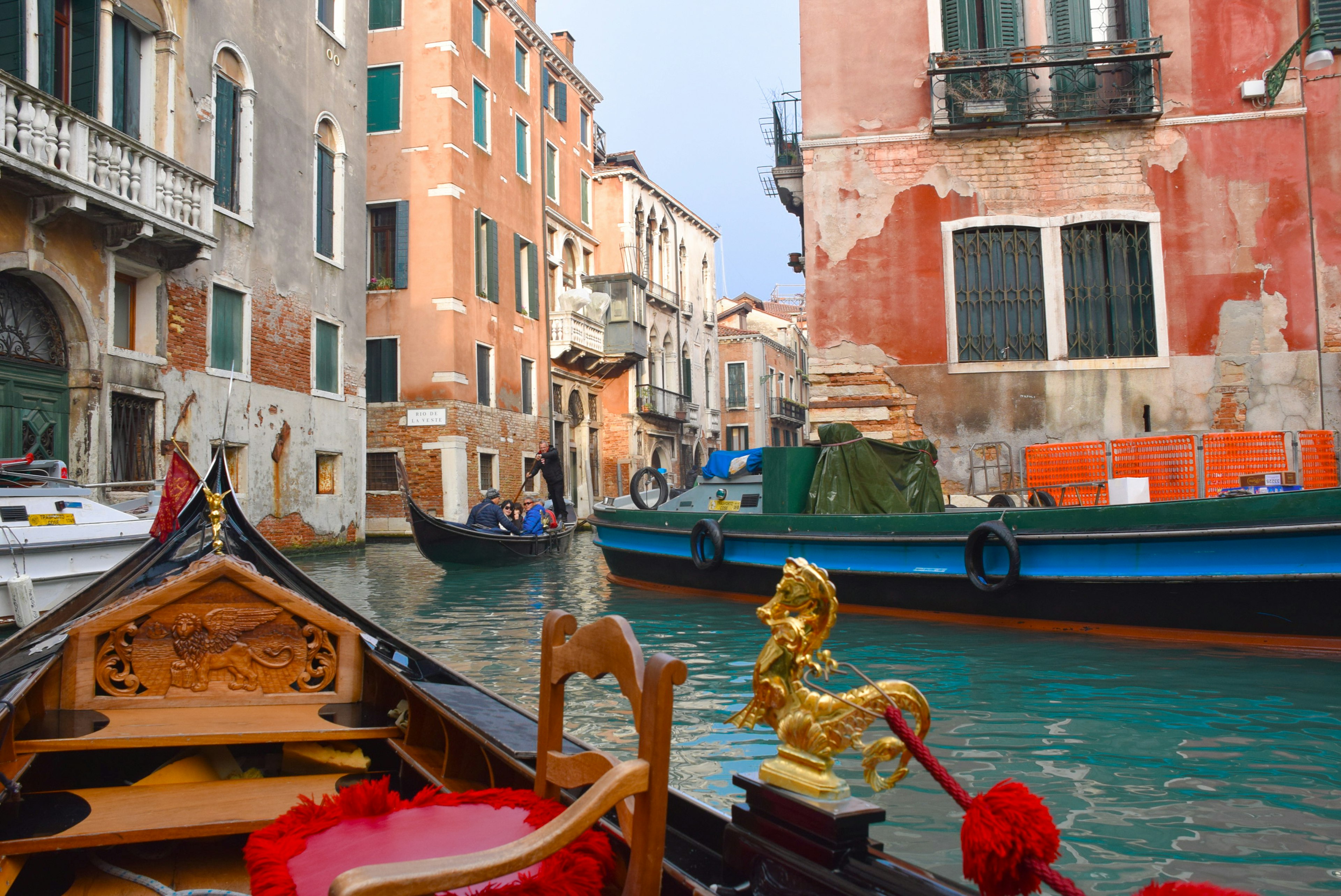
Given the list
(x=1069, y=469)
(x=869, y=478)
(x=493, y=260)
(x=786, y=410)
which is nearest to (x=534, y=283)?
(x=493, y=260)

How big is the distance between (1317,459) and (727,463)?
15.9 ft

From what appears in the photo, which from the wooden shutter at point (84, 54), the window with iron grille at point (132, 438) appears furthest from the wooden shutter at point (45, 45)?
the window with iron grille at point (132, 438)

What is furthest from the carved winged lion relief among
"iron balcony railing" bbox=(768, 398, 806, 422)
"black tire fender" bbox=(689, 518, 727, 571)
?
"iron balcony railing" bbox=(768, 398, 806, 422)

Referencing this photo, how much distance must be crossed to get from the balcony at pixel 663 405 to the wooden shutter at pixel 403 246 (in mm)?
8640

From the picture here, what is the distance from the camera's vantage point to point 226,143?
11320mm

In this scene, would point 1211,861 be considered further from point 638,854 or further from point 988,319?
point 988,319

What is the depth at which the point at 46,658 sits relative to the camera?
8.03ft

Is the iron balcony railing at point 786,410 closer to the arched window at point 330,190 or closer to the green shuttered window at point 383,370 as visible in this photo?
the green shuttered window at point 383,370

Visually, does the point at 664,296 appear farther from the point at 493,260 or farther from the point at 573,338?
the point at 493,260

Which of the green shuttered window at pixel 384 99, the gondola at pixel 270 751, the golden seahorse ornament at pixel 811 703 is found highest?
the green shuttered window at pixel 384 99

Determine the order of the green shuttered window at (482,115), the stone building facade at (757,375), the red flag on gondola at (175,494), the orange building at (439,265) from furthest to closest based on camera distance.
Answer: the stone building facade at (757,375)
the green shuttered window at (482,115)
the orange building at (439,265)
the red flag on gondola at (175,494)

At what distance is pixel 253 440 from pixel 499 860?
11.8 meters

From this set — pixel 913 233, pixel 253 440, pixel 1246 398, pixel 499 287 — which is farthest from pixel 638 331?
pixel 1246 398

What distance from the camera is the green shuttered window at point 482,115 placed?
1753 cm
